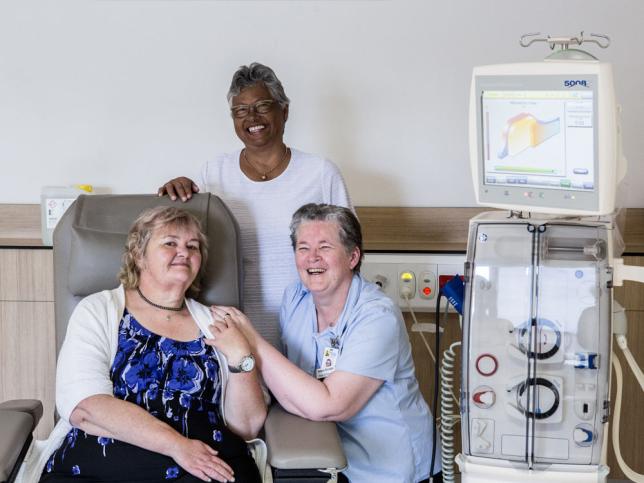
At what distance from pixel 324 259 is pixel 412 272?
2.84ft

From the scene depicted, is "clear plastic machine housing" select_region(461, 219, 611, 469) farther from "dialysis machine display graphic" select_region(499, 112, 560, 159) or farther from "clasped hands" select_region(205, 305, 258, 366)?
"clasped hands" select_region(205, 305, 258, 366)

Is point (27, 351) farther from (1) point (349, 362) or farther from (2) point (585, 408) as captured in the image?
(2) point (585, 408)

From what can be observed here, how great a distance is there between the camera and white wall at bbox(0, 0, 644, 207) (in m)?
3.28

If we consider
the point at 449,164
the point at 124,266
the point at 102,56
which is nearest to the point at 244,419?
the point at 124,266

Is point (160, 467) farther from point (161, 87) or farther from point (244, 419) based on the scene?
point (161, 87)

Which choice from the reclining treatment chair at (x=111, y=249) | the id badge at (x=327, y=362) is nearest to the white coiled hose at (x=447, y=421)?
the id badge at (x=327, y=362)

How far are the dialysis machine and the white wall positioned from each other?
1.21 metres

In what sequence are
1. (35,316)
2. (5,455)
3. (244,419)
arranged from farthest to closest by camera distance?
(35,316)
(244,419)
(5,455)

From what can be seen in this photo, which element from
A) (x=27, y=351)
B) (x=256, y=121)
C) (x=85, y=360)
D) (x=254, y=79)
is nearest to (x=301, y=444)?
(x=85, y=360)

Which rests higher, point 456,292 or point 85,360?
point 456,292

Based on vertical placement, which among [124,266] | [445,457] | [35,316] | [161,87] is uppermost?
[161,87]

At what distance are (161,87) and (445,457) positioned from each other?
1.77 metres

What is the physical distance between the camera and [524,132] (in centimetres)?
206

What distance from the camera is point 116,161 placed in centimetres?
343
